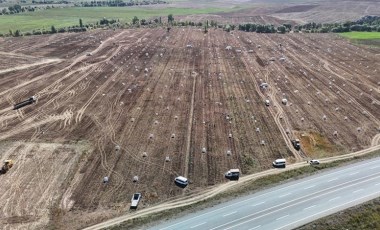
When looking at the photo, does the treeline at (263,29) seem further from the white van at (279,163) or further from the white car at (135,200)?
the white car at (135,200)

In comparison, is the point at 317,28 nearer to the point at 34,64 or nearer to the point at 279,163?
the point at 34,64

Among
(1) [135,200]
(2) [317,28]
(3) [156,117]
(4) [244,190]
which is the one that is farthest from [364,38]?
(1) [135,200]

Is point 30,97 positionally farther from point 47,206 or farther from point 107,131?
point 47,206

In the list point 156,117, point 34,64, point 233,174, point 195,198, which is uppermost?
point 34,64

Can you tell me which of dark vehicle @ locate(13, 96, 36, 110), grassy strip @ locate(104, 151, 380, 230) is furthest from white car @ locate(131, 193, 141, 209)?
dark vehicle @ locate(13, 96, 36, 110)

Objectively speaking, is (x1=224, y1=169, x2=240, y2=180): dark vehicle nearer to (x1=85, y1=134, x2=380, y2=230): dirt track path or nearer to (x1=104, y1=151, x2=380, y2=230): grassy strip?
(x1=85, y1=134, x2=380, y2=230): dirt track path

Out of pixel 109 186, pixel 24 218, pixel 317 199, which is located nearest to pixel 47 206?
pixel 24 218

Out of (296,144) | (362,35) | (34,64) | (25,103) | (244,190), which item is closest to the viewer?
(244,190)
